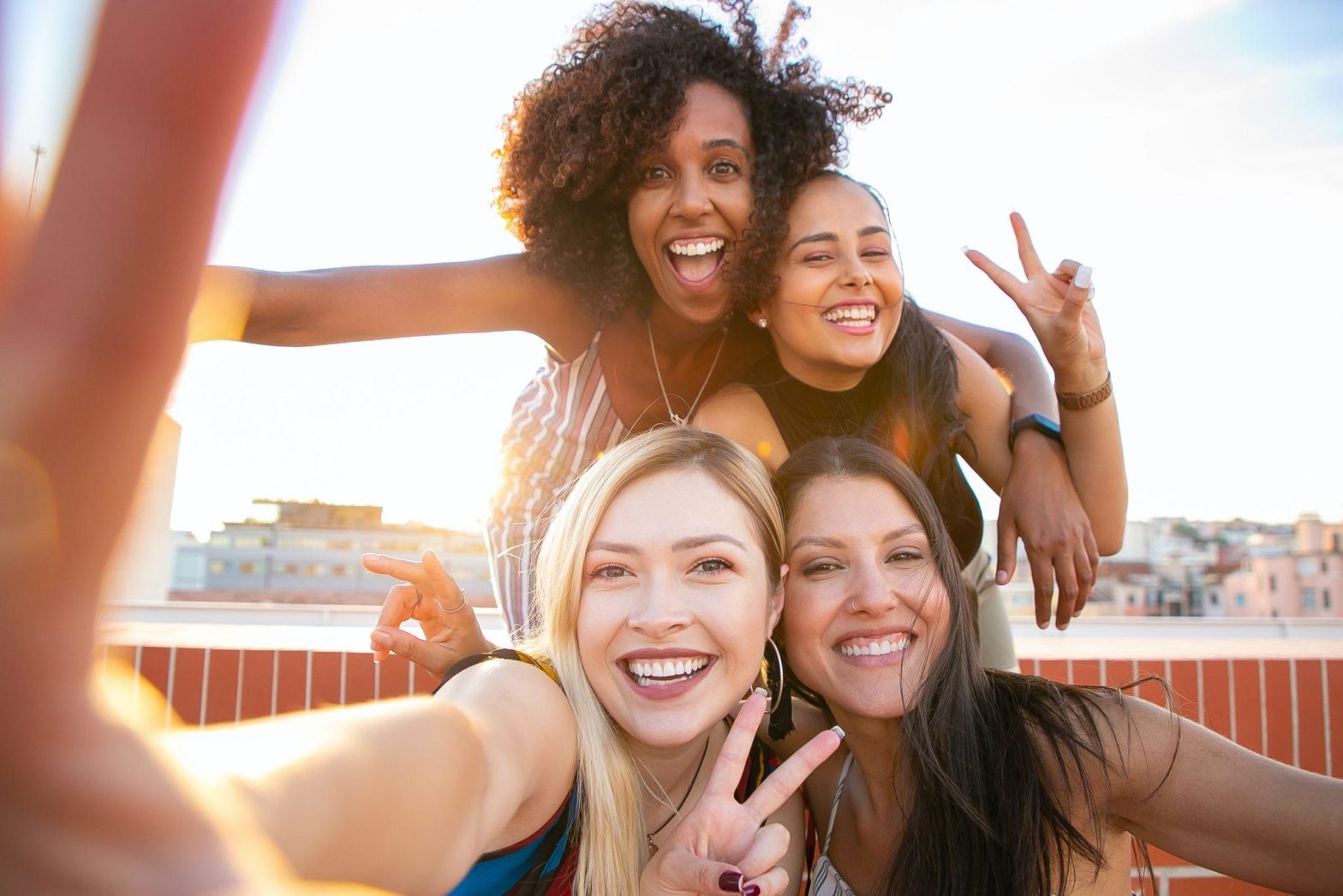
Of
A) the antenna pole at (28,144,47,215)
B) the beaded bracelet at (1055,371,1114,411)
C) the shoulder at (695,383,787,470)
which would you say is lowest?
the antenna pole at (28,144,47,215)

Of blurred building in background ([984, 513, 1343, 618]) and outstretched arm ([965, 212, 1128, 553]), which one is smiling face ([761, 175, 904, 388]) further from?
blurred building in background ([984, 513, 1343, 618])

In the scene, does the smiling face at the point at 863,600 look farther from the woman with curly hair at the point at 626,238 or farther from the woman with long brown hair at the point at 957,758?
the woman with curly hair at the point at 626,238

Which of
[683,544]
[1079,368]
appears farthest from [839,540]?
[1079,368]

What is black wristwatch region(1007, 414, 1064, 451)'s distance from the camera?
3104 millimetres

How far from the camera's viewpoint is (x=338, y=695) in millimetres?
4859

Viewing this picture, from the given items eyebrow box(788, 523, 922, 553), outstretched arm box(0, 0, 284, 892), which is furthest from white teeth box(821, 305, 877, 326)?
outstretched arm box(0, 0, 284, 892)

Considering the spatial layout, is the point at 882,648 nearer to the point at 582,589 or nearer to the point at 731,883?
the point at 582,589

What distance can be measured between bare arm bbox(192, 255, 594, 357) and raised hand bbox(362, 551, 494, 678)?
747 millimetres

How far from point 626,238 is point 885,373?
3.31 feet

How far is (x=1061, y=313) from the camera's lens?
279 cm

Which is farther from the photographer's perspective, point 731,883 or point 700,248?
point 700,248

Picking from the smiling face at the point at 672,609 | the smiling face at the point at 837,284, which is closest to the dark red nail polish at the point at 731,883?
the smiling face at the point at 672,609

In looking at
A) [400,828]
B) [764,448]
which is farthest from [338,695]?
[400,828]

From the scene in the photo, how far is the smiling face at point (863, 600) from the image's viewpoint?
2.44m
